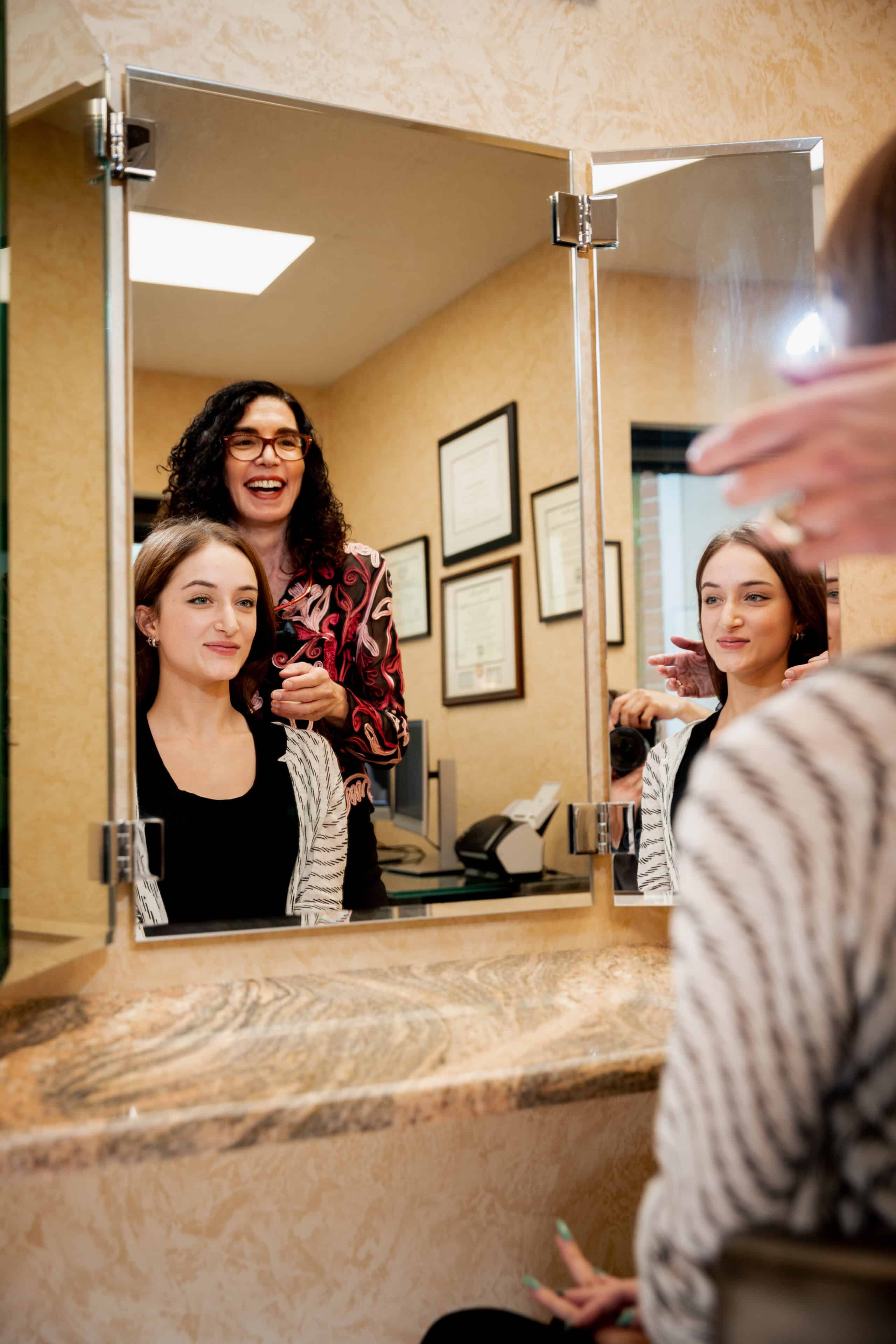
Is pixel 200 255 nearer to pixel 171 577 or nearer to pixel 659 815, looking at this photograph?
pixel 171 577

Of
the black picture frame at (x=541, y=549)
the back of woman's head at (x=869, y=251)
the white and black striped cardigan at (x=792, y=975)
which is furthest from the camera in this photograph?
the black picture frame at (x=541, y=549)

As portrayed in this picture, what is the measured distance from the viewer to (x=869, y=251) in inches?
35.0

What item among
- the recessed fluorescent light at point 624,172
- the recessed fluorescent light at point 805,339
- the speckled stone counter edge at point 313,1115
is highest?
the recessed fluorescent light at point 624,172

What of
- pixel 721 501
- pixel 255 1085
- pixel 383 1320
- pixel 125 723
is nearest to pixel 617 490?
pixel 721 501

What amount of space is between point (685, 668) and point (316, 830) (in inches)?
28.9

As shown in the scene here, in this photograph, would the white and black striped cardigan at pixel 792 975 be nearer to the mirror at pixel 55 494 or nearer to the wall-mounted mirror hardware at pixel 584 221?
the mirror at pixel 55 494

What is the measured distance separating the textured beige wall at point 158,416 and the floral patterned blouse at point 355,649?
0.27 meters

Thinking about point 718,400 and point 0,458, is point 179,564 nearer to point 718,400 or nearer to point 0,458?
point 0,458

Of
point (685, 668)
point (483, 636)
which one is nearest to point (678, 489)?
point (685, 668)

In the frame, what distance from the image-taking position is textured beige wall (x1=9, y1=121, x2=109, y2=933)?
1.40 meters

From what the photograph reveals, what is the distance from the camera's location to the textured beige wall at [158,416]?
1.64 metres

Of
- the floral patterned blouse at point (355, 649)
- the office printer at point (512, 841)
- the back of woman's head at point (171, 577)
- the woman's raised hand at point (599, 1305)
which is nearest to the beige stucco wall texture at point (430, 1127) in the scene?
the office printer at point (512, 841)

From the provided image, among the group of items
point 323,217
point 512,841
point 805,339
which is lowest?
point 512,841

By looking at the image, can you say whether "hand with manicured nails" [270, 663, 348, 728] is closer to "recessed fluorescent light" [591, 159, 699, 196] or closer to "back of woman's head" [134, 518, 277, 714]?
"back of woman's head" [134, 518, 277, 714]
